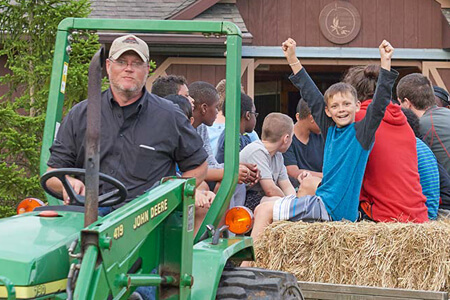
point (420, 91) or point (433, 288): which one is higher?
point (420, 91)

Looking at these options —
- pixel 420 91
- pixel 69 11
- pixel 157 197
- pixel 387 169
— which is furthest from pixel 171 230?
pixel 69 11

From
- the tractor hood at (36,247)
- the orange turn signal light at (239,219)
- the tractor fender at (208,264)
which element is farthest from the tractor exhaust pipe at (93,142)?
the orange turn signal light at (239,219)

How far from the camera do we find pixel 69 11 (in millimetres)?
8945

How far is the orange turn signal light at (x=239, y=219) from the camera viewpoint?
4.20 meters

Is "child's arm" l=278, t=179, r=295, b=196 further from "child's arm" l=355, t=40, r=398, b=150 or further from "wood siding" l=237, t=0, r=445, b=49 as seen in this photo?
"wood siding" l=237, t=0, r=445, b=49

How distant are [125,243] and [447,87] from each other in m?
13.2

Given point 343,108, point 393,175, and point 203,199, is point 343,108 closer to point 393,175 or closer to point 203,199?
point 393,175

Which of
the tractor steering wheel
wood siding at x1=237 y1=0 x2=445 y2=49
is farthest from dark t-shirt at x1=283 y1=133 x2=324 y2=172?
wood siding at x1=237 y1=0 x2=445 y2=49

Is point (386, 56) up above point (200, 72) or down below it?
below

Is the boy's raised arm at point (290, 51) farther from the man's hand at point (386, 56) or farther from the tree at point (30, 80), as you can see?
the tree at point (30, 80)

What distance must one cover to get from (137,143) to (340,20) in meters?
12.1

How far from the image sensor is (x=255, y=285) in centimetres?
400

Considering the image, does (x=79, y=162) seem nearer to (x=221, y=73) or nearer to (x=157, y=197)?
(x=157, y=197)

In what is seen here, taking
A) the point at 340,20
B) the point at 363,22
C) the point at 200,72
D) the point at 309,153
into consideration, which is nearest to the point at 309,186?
the point at 309,153
